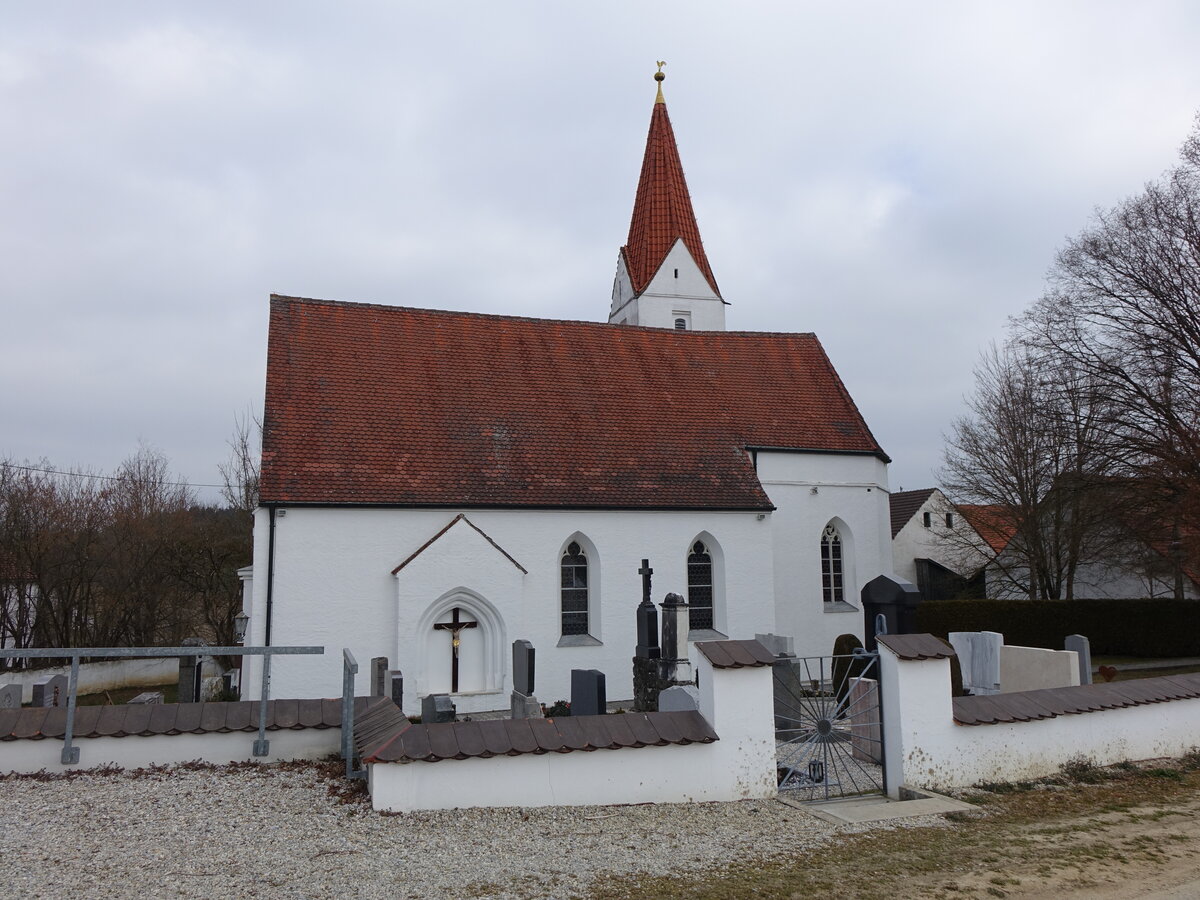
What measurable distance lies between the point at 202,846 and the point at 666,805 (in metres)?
3.67

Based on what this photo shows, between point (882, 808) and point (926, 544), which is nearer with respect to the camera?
point (882, 808)

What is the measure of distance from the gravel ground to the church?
23.8ft

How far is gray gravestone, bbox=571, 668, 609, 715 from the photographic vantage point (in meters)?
10.4

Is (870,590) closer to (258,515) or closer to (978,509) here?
(258,515)

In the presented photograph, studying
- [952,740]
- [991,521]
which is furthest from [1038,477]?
[952,740]

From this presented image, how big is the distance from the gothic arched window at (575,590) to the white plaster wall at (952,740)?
30.1 feet

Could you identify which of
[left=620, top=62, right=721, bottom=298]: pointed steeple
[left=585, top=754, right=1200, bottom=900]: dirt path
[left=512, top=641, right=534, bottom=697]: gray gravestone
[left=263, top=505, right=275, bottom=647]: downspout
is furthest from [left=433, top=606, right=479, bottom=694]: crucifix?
[left=620, top=62, right=721, bottom=298]: pointed steeple

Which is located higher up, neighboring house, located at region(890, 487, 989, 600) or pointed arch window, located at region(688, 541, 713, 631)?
neighboring house, located at region(890, 487, 989, 600)

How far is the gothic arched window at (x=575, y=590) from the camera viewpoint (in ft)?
55.4

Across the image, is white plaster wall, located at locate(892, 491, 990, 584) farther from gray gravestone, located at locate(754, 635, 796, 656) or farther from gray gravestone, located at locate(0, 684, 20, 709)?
gray gravestone, located at locate(0, 684, 20, 709)

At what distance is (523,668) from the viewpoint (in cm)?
1257

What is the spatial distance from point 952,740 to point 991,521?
85.8ft

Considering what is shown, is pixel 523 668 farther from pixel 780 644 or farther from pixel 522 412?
pixel 522 412

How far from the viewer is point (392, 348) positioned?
1830 centimetres
